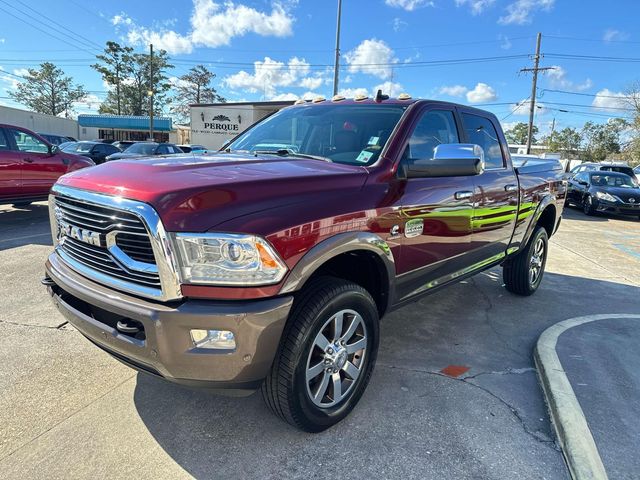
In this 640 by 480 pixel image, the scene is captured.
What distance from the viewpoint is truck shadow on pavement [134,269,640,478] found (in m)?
2.26

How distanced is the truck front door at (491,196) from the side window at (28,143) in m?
8.38

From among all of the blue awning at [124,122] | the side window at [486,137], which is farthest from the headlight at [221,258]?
the blue awning at [124,122]

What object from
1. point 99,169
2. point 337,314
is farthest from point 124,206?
point 337,314

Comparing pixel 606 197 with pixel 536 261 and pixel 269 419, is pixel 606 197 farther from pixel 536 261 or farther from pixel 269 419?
pixel 269 419

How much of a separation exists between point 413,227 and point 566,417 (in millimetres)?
1451

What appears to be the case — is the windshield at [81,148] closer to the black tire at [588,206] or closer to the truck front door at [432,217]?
the truck front door at [432,217]

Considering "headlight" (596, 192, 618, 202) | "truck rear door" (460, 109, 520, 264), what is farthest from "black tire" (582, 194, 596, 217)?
"truck rear door" (460, 109, 520, 264)

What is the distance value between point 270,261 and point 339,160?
1188 mm

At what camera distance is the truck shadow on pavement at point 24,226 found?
6719mm

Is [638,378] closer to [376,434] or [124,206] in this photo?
[376,434]

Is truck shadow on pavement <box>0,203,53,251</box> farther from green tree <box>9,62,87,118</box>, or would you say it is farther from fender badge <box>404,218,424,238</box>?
green tree <box>9,62,87,118</box>

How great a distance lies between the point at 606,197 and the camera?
554 inches

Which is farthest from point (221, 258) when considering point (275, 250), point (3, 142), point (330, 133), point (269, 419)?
point (3, 142)

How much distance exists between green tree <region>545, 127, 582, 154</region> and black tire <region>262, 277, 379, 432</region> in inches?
3154
